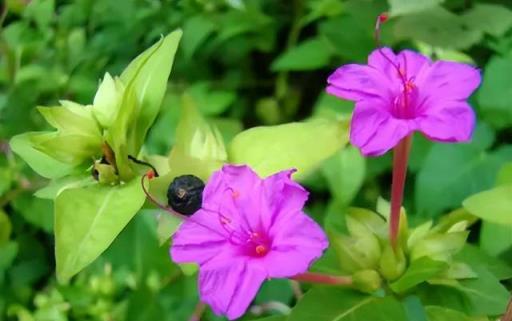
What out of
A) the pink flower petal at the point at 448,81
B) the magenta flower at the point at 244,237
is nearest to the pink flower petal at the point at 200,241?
the magenta flower at the point at 244,237

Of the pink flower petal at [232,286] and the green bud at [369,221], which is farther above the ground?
the pink flower petal at [232,286]

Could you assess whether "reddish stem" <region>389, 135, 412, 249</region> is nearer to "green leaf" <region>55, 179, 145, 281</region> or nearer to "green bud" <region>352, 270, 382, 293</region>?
"green bud" <region>352, 270, 382, 293</region>

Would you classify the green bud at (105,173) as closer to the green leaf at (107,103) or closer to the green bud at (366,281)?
the green leaf at (107,103)

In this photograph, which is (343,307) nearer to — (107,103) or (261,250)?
(261,250)

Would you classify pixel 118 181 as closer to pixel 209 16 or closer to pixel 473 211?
pixel 473 211

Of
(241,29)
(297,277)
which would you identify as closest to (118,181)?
(297,277)

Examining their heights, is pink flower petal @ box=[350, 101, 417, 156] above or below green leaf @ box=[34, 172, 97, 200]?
above

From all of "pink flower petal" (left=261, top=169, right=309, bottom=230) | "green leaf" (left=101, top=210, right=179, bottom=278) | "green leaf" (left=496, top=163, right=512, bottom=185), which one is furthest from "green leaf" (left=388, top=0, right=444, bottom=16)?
"pink flower petal" (left=261, top=169, right=309, bottom=230)
